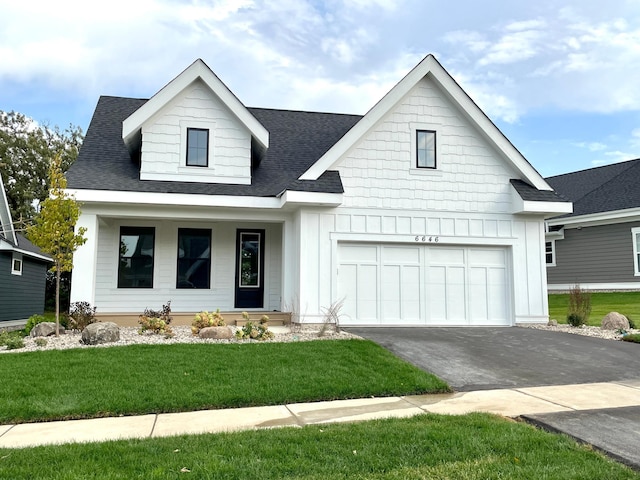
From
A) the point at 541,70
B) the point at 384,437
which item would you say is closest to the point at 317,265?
the point at 384,437

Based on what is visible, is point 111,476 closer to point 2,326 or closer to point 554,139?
point 2,326

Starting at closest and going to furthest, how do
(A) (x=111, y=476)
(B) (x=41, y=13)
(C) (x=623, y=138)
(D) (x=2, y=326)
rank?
1. (A) (x=111, y=476)
2. (B) (x=41, y=13)
3. (D) (x=2, y=326)
4. (C) (x=623, y=138)

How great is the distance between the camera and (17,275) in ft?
64.9

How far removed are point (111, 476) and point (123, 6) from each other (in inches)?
501

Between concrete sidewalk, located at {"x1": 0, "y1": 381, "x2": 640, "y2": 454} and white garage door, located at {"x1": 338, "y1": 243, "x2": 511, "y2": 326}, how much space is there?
551 centimetres

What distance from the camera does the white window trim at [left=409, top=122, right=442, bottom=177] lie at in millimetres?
12562

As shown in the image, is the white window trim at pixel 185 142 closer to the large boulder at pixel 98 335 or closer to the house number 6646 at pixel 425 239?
the large boulder at pixel 98 335

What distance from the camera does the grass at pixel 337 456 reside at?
3.53 m

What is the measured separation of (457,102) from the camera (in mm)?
12617

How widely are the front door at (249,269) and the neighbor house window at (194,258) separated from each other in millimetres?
876

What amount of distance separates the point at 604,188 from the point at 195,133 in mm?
19573

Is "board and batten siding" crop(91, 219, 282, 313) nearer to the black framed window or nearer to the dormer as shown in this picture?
the dormer

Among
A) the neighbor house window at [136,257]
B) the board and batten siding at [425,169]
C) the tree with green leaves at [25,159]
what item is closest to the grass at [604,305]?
the board and batten siding at [425,169]

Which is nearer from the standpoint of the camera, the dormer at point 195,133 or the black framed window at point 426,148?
the dormer at point 195,133
